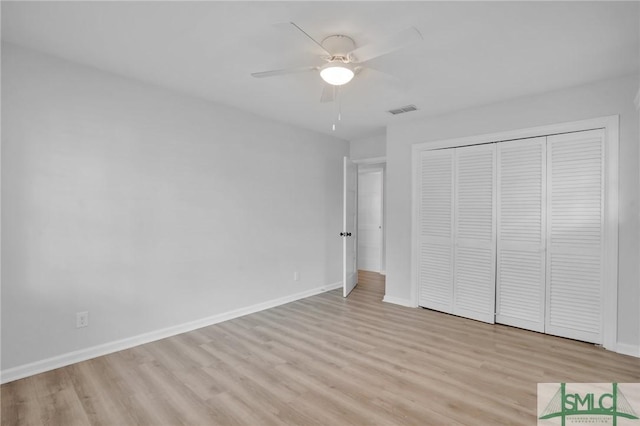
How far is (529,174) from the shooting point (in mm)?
3447

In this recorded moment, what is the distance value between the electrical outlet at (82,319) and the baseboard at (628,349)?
184 inches

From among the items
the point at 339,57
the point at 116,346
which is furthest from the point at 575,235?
the point at 116,346

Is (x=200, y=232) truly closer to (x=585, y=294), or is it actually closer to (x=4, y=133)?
(x=4, y=133)

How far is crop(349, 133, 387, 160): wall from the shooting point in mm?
5203

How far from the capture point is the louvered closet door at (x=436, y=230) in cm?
400

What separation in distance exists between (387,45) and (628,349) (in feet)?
11.0

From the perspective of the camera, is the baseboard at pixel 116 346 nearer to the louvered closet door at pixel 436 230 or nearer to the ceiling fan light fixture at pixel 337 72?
the louvered closet door at pixel 436 230

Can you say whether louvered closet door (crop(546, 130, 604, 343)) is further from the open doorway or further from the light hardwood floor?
the open doorway

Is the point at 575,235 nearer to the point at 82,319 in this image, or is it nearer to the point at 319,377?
the point at 319,377

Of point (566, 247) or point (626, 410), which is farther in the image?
point (566, 247)

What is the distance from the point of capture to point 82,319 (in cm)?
Result: 272

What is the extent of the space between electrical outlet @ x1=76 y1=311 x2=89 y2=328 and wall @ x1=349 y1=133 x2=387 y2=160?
4.23m

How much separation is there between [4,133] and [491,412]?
3872 millimetres

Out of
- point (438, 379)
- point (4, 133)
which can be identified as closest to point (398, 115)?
point (438, 379)
